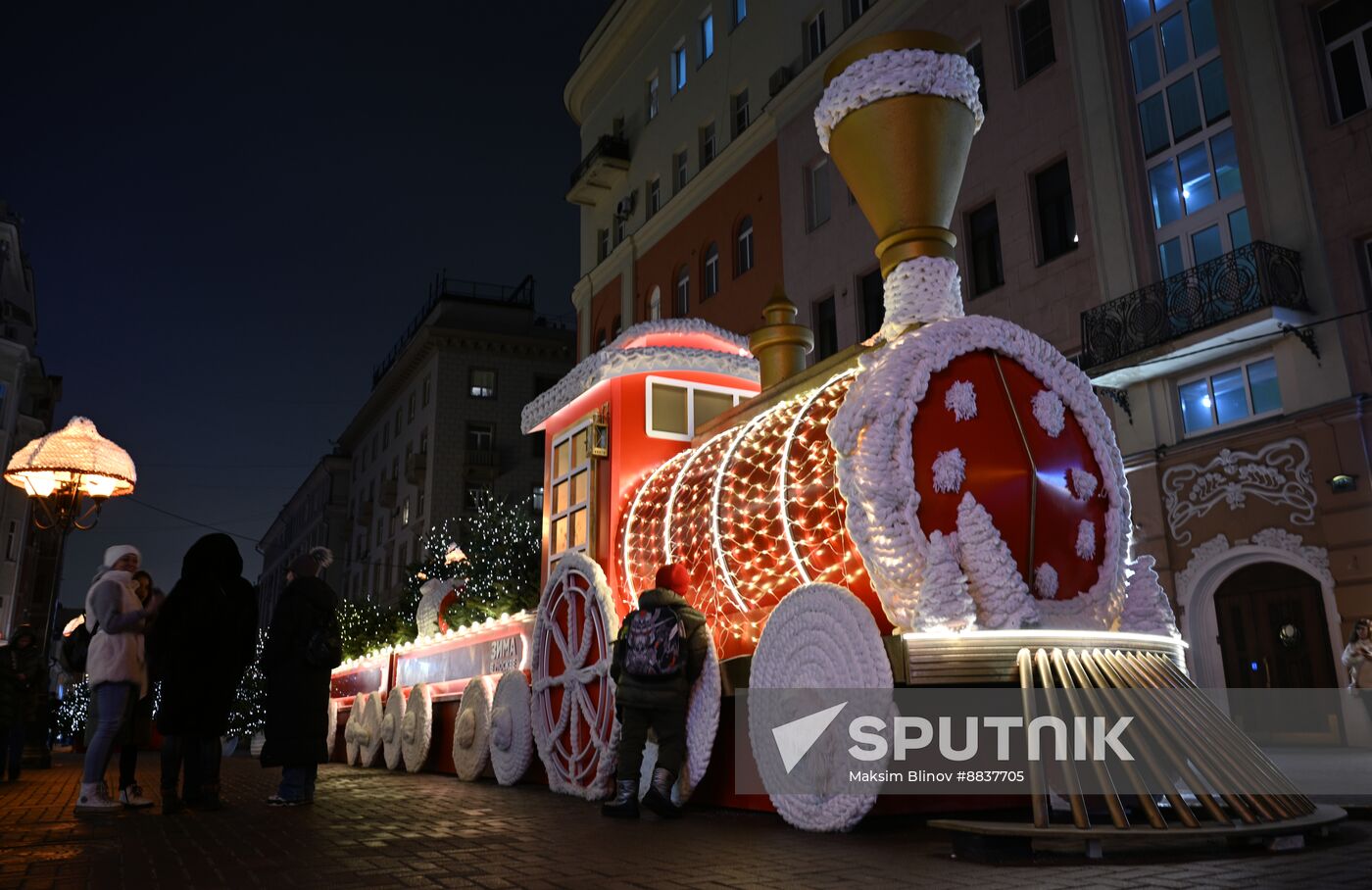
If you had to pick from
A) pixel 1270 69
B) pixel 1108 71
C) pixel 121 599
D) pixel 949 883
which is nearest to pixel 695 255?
pixel 1108 71

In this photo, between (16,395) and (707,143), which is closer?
(707,143)

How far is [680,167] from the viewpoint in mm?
26422

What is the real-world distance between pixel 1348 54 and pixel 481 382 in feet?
102

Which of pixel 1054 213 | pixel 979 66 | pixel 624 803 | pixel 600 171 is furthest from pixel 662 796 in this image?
pixel 600 171

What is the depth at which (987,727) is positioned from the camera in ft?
13.2

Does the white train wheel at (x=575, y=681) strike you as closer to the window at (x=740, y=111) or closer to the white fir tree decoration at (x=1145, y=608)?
the white fir tree decoration at (x=1145, y=608)

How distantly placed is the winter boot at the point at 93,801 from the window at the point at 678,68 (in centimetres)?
2349

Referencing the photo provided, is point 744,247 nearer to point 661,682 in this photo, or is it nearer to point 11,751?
point 11,751

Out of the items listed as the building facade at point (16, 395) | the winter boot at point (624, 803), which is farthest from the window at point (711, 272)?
the building facade at point (16, 395)

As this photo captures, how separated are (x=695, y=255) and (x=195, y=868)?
22021 mm

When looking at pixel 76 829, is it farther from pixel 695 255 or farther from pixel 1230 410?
pixel 695 255

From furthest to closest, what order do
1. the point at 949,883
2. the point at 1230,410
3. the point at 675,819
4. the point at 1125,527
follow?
the point at 1230,410 < the point at 675,819 < the point at 1125,527 < the point at 949,883

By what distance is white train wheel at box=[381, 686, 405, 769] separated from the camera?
10555mm

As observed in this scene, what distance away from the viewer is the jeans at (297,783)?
6.59 metres
